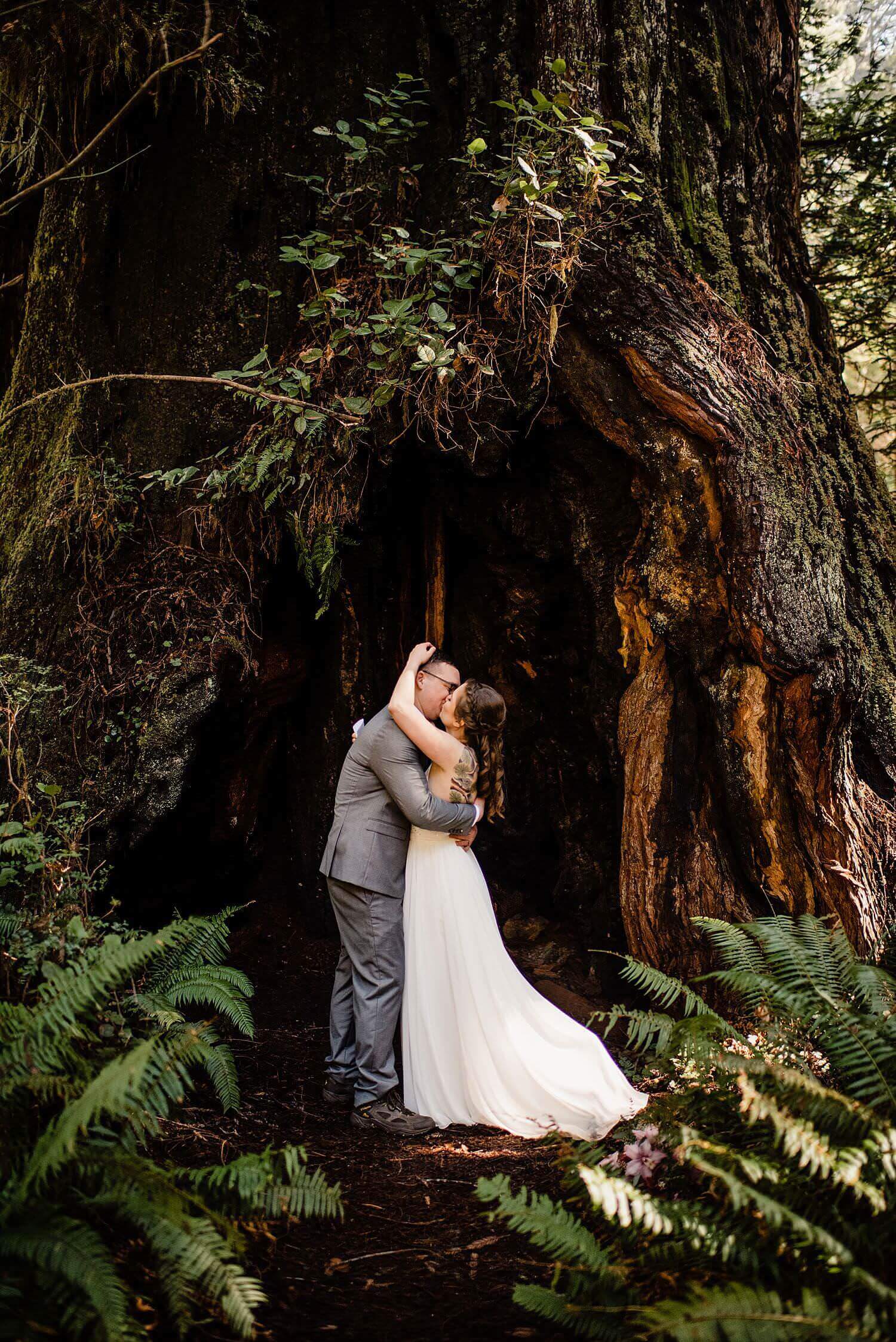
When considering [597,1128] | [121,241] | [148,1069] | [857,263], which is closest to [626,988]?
[597,1128]

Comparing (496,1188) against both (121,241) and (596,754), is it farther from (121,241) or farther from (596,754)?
(121,241)

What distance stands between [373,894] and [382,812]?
0.45 meters

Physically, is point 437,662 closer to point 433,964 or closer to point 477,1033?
point 433,964

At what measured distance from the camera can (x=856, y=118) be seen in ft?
24.8

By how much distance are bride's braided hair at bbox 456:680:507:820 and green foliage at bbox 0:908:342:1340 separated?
1892mm

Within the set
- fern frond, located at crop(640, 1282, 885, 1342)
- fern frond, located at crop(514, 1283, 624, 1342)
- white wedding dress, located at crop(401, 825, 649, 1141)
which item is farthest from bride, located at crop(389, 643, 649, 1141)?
A: fern frond, located at crop(640, 1282, 885, 1342)

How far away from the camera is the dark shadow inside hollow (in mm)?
5375

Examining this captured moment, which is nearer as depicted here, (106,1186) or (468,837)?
(106,1186)

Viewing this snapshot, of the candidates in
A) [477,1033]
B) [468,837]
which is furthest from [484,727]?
[477,1033]

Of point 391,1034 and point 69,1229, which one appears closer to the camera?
point 69,1229

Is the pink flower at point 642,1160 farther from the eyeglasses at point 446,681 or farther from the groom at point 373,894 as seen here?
the eyeglasses at point 446,681

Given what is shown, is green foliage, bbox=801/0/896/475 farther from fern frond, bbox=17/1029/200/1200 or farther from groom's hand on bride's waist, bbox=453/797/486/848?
fern frond, bbox=17/1029/200/1200

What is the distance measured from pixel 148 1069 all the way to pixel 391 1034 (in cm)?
188

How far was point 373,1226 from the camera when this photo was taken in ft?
11.3
